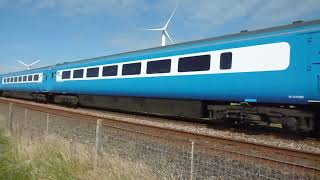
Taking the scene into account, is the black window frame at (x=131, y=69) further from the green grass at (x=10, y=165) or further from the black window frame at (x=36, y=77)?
the black window frame at (x=36, y=77)

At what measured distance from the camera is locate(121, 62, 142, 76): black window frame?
18.0 metres

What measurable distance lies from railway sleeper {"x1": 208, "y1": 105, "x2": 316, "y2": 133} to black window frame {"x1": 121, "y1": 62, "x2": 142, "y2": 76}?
4.67 m

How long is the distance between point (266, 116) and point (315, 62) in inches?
96.0

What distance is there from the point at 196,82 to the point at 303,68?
168 inches

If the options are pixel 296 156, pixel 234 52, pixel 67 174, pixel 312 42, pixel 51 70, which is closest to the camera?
pixel 296 156

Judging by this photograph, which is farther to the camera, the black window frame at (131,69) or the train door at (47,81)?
the train door at (47,81)

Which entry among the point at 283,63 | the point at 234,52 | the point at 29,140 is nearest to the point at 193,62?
the point at 234,52

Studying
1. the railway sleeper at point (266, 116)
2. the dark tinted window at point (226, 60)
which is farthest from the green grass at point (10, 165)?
the dark tinted window at point (226, 60)

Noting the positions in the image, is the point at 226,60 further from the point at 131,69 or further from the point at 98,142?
the point at 98,142

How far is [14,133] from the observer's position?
1327cm

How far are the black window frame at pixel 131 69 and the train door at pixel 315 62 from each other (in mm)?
8405

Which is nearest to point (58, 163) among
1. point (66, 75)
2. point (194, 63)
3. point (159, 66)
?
point (194, 63)

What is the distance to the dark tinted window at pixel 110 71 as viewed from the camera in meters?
19.9

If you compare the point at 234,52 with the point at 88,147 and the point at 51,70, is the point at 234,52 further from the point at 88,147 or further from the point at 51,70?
the point at 51,70
